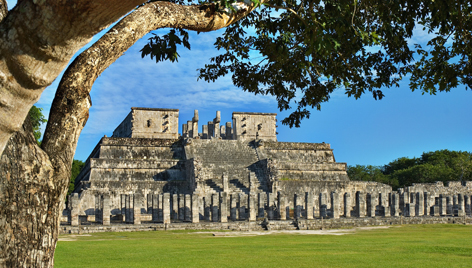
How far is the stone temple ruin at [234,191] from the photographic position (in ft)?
70.7

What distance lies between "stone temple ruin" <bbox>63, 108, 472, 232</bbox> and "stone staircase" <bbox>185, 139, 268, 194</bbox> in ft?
0.22

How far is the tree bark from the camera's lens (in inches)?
129

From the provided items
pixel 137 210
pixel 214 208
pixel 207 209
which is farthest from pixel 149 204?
pixel 214 208

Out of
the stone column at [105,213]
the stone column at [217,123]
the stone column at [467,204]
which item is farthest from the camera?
the stone column at [217,123]

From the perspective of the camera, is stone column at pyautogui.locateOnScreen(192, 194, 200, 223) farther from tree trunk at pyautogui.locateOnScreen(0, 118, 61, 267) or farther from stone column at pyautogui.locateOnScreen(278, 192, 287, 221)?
tree trunk at pyautogui.locateOnScreen(0, 118, 61, 267)

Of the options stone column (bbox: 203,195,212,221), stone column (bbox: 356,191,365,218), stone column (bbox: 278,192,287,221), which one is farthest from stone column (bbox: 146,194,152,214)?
stone column (bbox: 356,191,365,218)

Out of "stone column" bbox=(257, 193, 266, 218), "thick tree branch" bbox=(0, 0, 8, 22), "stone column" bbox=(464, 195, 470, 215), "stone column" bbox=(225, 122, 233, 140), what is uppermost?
"stone column" bbox=(225, 122, 233, 140)

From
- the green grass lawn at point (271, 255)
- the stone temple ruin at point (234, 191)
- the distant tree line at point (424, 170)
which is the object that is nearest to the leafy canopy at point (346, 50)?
the green grass lawn at point (271, 255)

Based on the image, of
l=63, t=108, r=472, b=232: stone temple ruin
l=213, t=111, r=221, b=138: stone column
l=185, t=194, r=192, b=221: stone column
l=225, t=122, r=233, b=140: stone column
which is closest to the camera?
l=63, t=108, r=472, b=232: stone temple ruin

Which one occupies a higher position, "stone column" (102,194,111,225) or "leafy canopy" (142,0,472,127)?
"leafy canopy" (142,0,472,127)

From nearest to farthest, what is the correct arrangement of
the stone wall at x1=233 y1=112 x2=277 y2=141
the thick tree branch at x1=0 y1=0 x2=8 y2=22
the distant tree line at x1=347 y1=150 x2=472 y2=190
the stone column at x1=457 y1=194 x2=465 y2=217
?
the thick tree branch at x1=0 y1=0 x2=8 y2=22
the stone column at x1=457 y1=194 x2=465 y2=217
the stone wall at x1=233 y1=112 x2=277 y2=141
the distant tree line at x1=347 y1=150 x2=472 y2=190

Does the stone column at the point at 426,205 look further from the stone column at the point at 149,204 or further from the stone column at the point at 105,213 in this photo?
the stone column at the point at 105,213

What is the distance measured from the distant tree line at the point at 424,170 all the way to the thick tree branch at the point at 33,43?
5355cm

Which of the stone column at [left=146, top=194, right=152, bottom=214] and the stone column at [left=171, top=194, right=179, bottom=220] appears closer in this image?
the stone column at [left=171, top=194, right=179, bottom=220]
